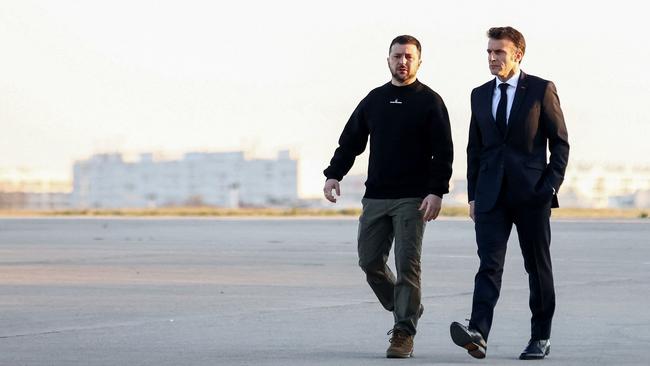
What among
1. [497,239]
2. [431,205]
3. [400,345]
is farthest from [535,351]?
[431,205]

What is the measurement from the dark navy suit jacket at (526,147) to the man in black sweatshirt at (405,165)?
0.47 m

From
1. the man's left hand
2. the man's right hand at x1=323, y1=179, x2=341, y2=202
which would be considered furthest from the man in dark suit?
the man's right hand at x1=323, y1=179, x2=341, y2=202

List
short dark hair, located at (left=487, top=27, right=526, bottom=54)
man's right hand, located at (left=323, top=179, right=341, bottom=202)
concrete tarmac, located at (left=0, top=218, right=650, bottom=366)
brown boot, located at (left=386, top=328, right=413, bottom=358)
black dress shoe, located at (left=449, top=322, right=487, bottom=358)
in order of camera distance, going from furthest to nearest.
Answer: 1. man's right hand, located at (left=323, top=179, right=341, bottom=202)
2. concrete tarmac, located at (left=0, top=218, right=650, bottom=366)
3. brown boot, located at (left=386, top=328, right=413, bottom=358)
4. short dark hair, located at (left=487, top=27, right=526, bottom=54)
5. black dress shoe, located at (left=449, top=322, right=487, bottom=358)

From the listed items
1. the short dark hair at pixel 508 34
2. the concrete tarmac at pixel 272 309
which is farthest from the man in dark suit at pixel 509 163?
the concrete tarmac at pixel 272 309

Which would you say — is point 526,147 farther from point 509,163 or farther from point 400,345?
point 400,345

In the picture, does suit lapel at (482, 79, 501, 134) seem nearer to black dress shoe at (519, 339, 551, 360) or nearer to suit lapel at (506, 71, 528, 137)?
suit lapel at (506, 71, 528, 137)

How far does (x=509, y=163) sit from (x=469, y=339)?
3.70 ft

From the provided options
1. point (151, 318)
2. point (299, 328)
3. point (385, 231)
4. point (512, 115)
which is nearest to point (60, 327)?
point (151, 318)

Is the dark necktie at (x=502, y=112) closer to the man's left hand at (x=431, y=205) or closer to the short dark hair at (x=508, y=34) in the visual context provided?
the short dark hair at (x=508, y=34)

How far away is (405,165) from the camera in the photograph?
10.1 metres

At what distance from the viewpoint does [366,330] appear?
11.7 m

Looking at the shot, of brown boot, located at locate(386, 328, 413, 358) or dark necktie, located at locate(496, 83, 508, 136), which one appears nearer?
dark necktie, located at locate(496, 83, 508, 136)

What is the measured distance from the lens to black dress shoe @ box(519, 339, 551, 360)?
955 centimetres

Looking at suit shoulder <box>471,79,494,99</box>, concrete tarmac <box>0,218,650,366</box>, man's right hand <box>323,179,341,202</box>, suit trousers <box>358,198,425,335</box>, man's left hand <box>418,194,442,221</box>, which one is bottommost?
concrete tarmac <box>0,218,650,366</box>
